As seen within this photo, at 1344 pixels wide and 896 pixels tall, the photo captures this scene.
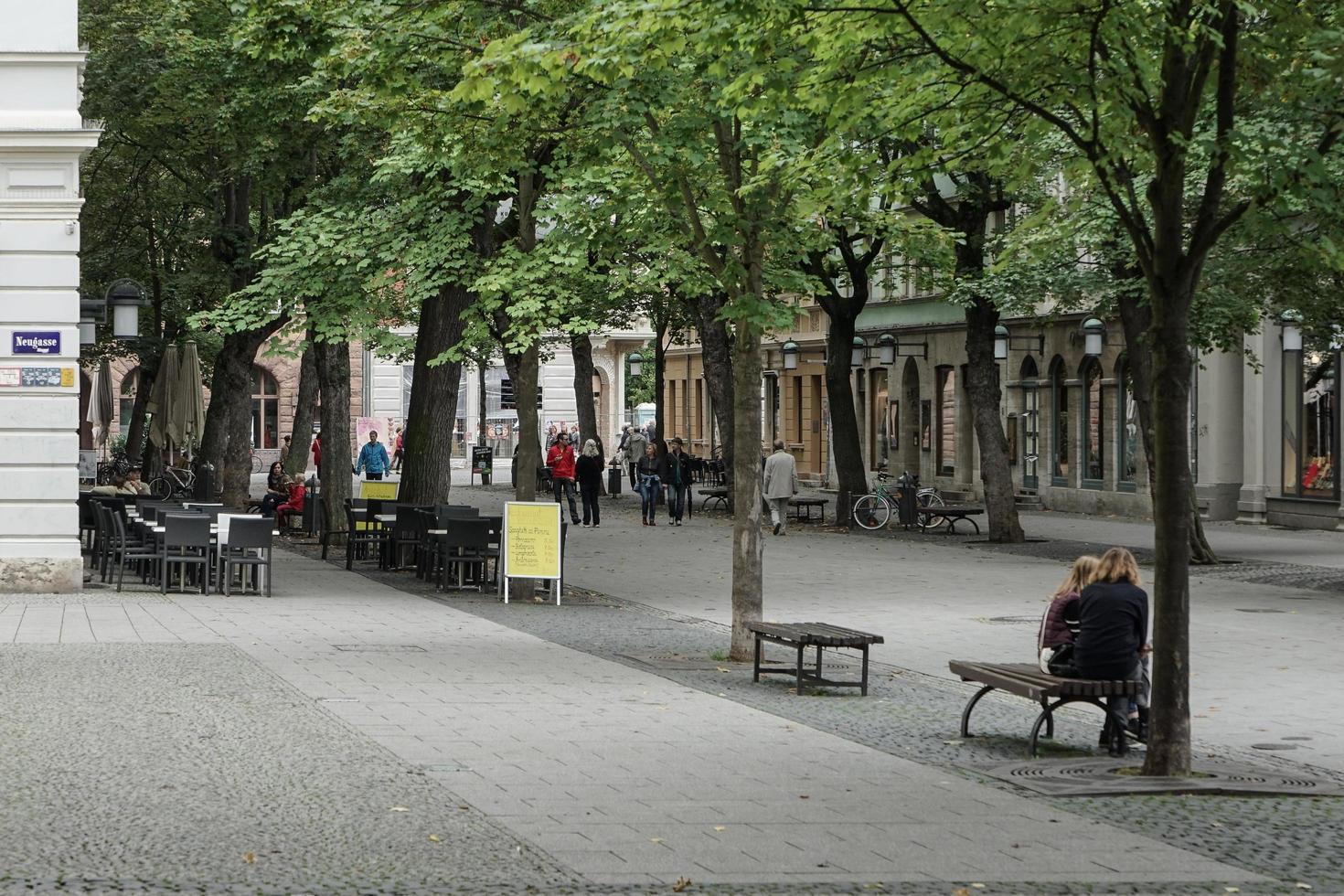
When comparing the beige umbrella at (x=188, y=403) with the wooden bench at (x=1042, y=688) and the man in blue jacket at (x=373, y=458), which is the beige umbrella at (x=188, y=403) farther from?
the wooden bench at (x=1042, y=688)

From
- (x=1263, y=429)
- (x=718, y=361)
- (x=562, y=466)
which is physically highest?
(x=718, y=361)

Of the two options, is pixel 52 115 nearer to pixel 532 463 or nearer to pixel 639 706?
pixel 532 463

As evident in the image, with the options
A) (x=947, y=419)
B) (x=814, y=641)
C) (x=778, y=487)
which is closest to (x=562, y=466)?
(x=778, y=487)

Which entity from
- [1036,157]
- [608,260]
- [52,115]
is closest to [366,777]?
[1036,157]

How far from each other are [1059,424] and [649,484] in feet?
36.7

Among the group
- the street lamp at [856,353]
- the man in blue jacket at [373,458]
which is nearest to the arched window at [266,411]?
the man in blue jacket at [373,458]

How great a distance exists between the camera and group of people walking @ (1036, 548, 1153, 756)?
11.2m

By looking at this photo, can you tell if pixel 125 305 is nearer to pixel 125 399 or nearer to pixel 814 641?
pixel 814 641

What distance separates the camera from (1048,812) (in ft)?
29.8

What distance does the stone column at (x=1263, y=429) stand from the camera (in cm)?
3594

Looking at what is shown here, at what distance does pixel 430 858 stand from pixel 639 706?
4.97m

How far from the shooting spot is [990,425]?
Result: 31.6 meters

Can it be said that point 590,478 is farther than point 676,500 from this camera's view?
No

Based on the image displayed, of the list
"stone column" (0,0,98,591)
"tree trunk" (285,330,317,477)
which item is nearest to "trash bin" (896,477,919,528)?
"tree trunk" (285,330,317,477)
